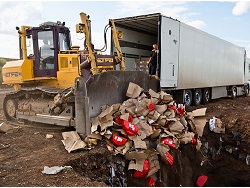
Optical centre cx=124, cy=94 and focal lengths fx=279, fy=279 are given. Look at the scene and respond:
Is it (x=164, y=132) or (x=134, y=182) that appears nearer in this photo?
(x=134, y=182)

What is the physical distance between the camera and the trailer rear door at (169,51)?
9.41 m

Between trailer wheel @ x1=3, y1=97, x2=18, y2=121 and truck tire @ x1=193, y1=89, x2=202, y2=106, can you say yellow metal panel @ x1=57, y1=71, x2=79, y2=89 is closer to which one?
trailer wheel @ x1=3, y1=97, x2=18, y2=121

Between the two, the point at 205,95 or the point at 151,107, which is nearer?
the point at 151,107

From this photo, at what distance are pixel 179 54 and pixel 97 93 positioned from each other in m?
5.35

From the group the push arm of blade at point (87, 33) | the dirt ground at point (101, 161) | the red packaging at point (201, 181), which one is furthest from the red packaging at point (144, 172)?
the push arm of blade at point (87, 33)

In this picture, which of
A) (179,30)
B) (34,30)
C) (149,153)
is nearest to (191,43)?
(179,30)

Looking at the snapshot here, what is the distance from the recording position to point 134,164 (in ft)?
16.6

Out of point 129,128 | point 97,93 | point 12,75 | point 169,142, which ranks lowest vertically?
point 169,142

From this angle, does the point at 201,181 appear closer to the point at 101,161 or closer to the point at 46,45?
the point at 101,161

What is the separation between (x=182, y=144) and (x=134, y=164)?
157 cm

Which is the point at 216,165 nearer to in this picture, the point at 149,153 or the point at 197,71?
the point at 149,153

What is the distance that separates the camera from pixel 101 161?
5047 mm

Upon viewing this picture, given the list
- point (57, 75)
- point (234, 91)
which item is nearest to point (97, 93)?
point (57, 75)

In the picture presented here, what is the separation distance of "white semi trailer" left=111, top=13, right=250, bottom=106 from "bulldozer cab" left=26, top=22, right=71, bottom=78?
2.67m
